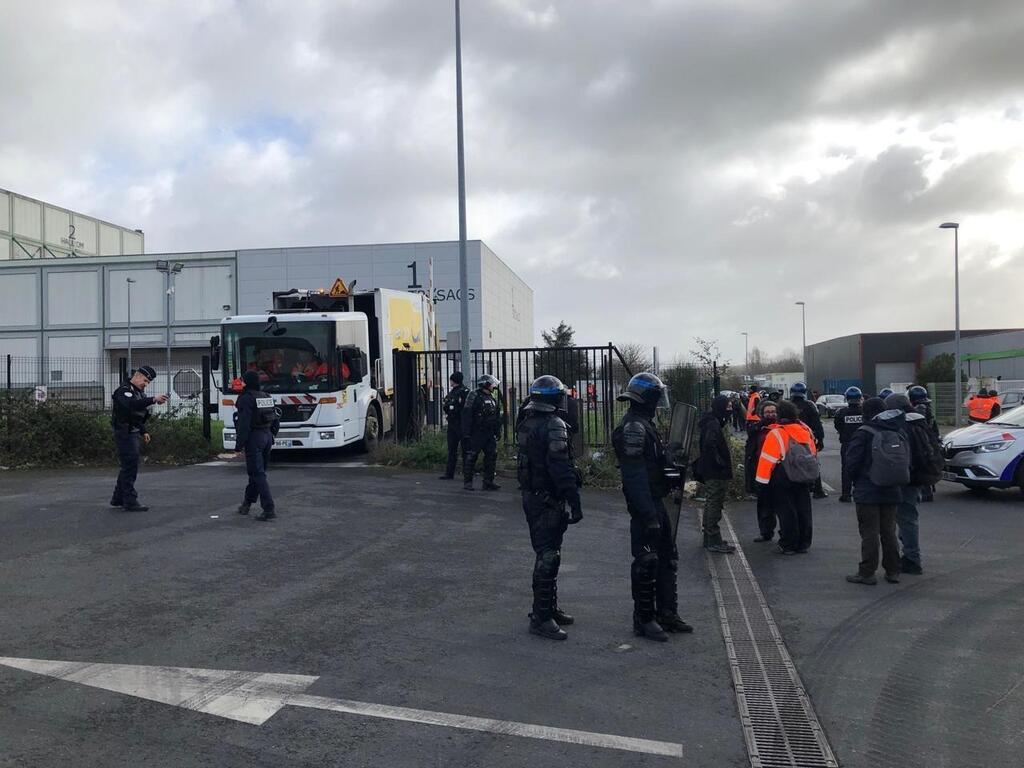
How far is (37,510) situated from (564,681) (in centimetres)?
809

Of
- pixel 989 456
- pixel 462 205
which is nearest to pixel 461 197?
pixel 462 205

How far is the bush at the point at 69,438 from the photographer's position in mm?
16062

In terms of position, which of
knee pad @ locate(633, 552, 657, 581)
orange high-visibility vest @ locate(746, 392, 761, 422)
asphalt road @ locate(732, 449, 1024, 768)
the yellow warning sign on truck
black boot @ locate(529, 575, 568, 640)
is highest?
the yellow warning sign on truck

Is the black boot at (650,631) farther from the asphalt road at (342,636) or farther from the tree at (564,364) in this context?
the tree at (564,364)

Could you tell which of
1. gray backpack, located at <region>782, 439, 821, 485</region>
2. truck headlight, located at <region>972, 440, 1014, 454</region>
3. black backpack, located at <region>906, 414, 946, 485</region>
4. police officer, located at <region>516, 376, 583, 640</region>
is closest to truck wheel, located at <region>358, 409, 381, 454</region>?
gray backpack, located at <region>782, 439, 821, 485</region>

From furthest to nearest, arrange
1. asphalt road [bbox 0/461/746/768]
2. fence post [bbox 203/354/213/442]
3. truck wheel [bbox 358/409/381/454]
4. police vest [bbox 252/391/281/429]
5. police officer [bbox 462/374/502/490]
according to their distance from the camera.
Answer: fence post [bbox 203/354/213/442] < truck wheel [bbox 358/409/381/454] < police officer [bbox 462/374/502/490] < police vest [bbox 252/391/281/429] < asphalt road [bbox 0/461/746/768]

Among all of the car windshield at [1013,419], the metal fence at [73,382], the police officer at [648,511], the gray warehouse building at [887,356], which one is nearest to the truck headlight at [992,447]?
the car windshield at [1013,419]

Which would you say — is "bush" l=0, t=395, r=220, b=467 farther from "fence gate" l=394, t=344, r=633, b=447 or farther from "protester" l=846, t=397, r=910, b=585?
"protester" l=846, t=397, r=910, b=585

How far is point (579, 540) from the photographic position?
965 cm

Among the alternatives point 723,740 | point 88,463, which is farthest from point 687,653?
point 88,463

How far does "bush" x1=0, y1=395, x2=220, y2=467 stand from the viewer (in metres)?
16.1

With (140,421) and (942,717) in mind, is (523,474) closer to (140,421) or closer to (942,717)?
(942,717)

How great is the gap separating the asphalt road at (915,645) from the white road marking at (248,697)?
1216 millimetres

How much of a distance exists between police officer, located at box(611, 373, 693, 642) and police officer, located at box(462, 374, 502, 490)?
21.5 ft
